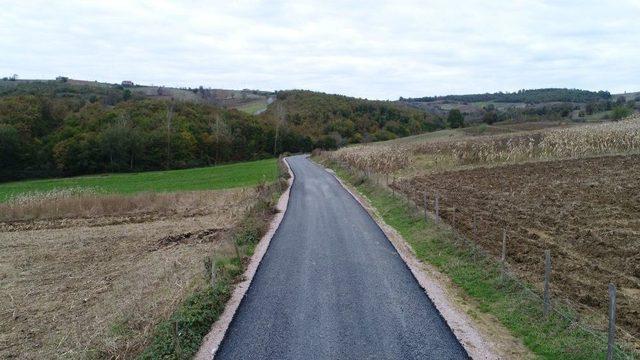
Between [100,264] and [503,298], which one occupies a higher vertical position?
[503,298]

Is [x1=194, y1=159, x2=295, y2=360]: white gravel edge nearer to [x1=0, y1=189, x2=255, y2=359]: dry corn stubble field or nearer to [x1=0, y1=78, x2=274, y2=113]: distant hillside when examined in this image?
[x1=0, y1=189, x2=255, y2=359]: dry corn stubble field

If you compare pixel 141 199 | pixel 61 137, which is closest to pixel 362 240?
pixel 141 199

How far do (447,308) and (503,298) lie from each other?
132cm

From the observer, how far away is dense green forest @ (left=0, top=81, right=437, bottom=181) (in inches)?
2616

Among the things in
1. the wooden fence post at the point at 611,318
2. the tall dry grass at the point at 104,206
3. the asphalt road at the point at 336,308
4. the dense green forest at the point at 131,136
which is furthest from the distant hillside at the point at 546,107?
the wooden fence post at the point at 611,318

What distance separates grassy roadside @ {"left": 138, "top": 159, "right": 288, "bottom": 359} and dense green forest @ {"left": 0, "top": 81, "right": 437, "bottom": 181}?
5754 cm

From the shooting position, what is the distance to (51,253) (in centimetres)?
2089

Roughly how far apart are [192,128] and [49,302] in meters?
73.1

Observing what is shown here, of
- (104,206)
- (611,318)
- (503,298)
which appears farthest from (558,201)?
(104,206)

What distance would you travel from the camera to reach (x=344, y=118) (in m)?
136

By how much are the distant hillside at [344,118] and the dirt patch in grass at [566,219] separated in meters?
81.1

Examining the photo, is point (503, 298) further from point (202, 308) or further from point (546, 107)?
point (546, 107)

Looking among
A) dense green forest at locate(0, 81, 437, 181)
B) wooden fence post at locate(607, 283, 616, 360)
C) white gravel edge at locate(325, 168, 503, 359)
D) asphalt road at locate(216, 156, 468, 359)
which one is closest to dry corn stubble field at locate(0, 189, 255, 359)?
asphalt road at locate(216, 156, 468, 359)

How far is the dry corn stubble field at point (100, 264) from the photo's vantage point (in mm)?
10750
